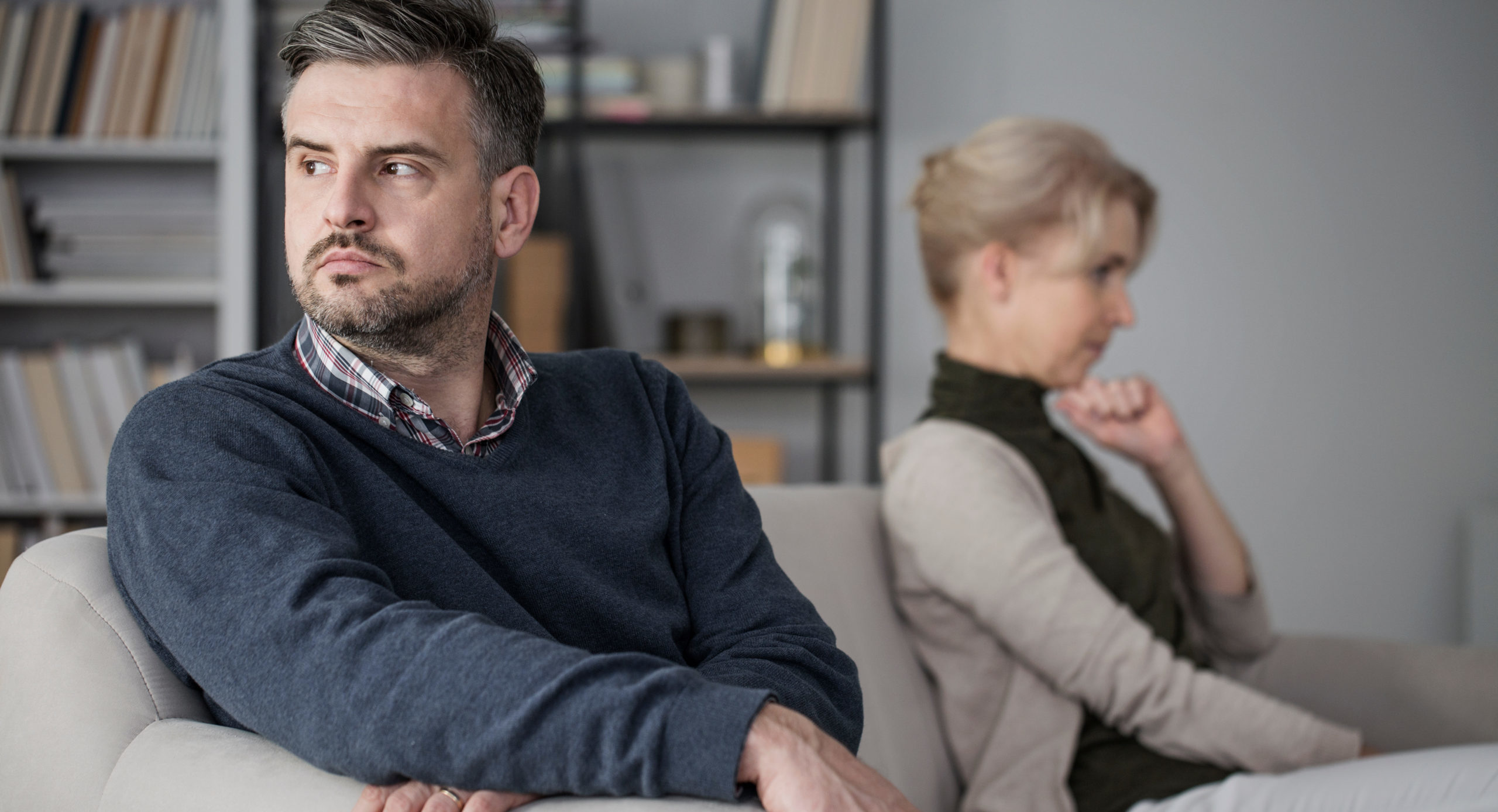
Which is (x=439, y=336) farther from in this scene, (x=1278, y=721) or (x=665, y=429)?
(x=1278, y=721)

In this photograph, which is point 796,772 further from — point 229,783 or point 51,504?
point 51,504

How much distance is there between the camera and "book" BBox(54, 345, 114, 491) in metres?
2.67

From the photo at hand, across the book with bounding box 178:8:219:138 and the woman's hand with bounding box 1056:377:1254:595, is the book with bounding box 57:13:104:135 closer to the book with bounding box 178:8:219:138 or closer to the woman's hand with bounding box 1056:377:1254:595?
the book with bounding box 178:8:219:138

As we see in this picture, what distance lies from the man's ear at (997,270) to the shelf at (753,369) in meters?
1.24

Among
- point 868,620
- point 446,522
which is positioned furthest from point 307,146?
point 868,620

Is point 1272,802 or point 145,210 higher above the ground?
point 145,210

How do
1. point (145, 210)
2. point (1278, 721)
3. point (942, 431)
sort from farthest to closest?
point (145, 210) < point (942, 431) < point (1278, 721)

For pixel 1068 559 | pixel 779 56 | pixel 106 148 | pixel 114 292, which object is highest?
pixel 779 56

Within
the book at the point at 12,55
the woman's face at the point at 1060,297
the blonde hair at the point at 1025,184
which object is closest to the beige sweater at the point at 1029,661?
the woman's face at the point at 1060,297

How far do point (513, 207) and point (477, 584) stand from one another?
15.1 inches

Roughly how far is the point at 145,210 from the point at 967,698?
2221 millimetres

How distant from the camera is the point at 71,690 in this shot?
89 cm

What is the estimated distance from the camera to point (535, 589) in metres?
1.00

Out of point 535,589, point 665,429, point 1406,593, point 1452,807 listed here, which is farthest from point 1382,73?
point 535,589
